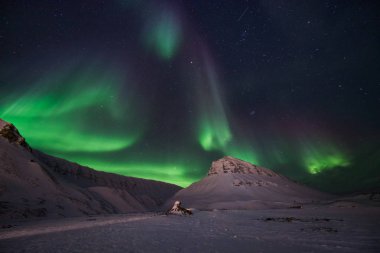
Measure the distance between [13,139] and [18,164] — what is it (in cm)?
1387

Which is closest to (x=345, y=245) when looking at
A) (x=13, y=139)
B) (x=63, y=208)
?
(x=63, y=208)

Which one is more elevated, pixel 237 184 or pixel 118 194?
pixel 237 184

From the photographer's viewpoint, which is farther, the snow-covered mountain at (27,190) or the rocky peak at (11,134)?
the rocky peak at (11,134)

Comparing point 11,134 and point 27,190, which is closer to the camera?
point 27,190

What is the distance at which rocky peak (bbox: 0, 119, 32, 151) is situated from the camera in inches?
2581

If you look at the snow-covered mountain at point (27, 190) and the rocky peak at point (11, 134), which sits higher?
the rocky peak at point (11, 134)

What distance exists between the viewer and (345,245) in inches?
615

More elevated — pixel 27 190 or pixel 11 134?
pixel 11 134

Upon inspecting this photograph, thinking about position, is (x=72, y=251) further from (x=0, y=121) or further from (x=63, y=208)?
(x=0, y=121)

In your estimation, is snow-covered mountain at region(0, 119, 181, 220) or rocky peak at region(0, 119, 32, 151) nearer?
snow-covered mountain at region(0, 119, 181, 220)

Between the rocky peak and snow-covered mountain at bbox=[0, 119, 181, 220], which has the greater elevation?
the rocky peak

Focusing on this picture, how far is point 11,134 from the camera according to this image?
6712 cm

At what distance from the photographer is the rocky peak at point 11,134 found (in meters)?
65.6

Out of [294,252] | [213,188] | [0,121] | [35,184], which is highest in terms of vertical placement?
[213,188]
